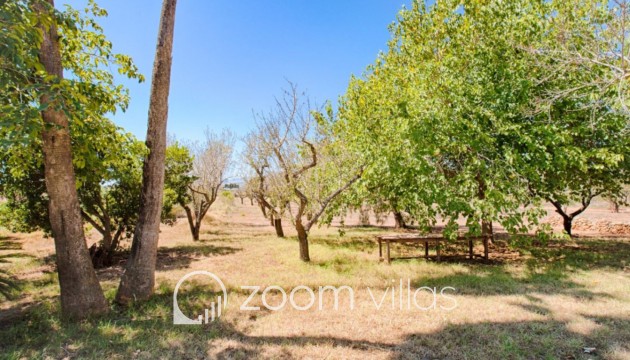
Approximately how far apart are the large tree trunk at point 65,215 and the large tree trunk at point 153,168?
677 millimetres

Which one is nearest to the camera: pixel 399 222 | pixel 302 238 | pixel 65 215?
pixel 65 215

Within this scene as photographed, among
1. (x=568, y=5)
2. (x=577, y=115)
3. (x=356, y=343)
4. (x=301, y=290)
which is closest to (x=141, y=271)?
(x=301, y=290)

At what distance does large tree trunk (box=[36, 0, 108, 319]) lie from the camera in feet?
15.5

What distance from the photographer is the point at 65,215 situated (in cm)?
483

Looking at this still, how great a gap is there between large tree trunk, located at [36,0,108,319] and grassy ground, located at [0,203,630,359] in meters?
0.39

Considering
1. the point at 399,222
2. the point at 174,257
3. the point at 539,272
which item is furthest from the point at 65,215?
the point at 399,222

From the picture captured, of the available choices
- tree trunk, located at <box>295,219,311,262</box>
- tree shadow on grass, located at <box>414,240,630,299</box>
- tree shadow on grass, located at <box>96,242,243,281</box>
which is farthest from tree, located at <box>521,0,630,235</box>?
tree shadow on grass, located at <box>96,242,243,281</box>

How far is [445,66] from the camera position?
901 cm

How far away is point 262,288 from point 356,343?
10.00 ft

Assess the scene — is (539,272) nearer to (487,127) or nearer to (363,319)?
(487,127)

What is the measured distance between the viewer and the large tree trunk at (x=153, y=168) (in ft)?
18.3

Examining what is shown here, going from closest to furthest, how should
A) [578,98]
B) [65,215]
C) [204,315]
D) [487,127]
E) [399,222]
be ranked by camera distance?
[65,215] → [204,315] → [487,127] → [578,98] → [399,222]

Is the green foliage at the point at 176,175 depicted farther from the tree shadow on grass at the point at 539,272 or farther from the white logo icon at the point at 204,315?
the tree shadow on grass at the point at 539,272

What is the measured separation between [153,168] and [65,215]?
4.83 ft
